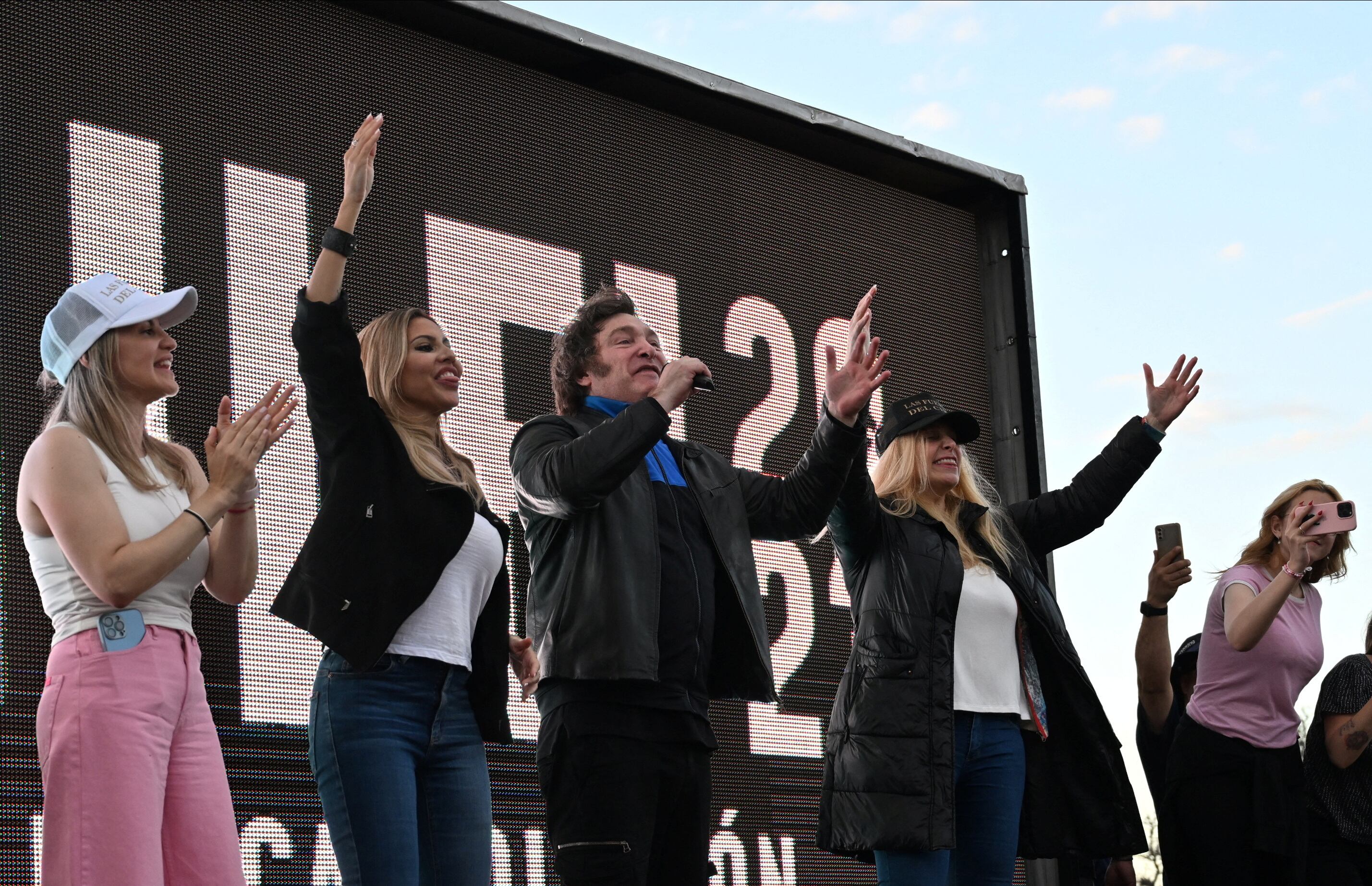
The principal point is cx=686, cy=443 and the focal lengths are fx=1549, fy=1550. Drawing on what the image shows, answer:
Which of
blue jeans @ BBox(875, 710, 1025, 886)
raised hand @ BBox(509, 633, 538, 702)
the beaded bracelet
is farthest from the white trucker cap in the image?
the beaded bracelet

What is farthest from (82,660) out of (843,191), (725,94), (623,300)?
(843,191)

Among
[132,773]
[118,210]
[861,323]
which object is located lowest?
[132,773]

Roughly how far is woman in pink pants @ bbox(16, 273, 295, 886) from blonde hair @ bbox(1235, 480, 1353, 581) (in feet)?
8.58

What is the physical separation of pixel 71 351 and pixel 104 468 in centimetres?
22

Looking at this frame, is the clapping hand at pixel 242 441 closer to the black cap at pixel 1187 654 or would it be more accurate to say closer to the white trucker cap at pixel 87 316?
the white trucker cap at pixel 87 316

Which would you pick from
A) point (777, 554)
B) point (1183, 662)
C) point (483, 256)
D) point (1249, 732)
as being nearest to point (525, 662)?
A: point (483, 256)

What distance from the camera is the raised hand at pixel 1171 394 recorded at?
3.74m

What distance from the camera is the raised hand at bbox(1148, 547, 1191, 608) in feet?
13.4

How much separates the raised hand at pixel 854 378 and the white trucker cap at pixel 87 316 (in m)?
1.17

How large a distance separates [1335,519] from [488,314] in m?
2.16

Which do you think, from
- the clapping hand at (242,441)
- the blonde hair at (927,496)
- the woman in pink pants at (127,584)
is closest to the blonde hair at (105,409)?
the woman in pink pants at (127,584)

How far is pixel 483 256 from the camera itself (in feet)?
12.7

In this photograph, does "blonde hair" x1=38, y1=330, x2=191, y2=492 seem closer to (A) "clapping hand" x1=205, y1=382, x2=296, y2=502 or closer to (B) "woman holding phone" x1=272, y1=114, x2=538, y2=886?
(A) "clapping hand" x1=205, y1=382, x2=296, y2=502

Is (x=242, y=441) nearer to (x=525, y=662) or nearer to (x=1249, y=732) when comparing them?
(x=525, y=662)
